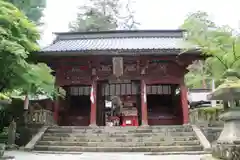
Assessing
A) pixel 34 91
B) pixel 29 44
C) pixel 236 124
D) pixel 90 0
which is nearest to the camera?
pixel 236 124

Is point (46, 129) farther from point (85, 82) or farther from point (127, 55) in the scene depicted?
point (127, 55)

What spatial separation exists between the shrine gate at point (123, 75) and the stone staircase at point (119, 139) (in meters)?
1.36

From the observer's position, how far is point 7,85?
10.2 meters

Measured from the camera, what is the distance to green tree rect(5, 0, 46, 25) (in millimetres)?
23366

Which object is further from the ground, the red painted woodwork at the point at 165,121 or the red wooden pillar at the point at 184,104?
the red wooden pillar at the point at 184,104

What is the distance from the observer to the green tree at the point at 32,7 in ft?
76.7

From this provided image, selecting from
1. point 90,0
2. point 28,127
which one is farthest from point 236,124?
point 90,0

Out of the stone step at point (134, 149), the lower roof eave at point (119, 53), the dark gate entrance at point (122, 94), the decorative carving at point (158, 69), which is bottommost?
the stone step at point (134, 149)

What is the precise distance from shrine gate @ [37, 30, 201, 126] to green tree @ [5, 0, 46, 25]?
591 cm

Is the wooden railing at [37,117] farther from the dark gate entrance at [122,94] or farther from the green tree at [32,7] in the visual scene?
the green tree at [32,7]

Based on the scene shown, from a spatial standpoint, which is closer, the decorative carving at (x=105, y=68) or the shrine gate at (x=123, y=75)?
the shrine gate at (x=123, y=75)

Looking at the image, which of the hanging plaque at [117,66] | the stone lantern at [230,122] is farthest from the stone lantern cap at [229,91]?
the hanging plaque at [117,66]

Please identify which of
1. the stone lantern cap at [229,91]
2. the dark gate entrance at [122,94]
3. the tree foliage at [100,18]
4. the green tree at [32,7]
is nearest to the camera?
the stone lantern cap at [229,91]

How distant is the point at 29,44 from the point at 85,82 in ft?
19.5
